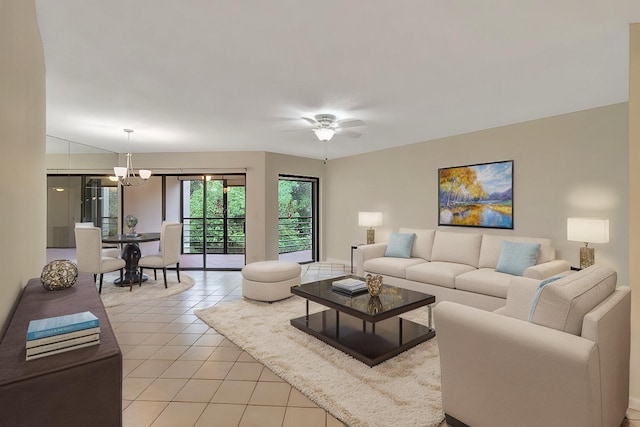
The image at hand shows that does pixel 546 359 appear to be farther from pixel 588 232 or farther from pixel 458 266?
pixel 458 266

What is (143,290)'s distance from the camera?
4754mm

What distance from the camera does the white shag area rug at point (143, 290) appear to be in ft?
14.1

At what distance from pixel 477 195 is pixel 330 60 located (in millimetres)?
3258

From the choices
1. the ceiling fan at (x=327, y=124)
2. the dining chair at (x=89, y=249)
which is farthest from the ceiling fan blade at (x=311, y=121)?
the dining chair at (x=89, y=249)

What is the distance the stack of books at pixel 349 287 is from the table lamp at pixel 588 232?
2264 mm

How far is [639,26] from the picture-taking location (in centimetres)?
199

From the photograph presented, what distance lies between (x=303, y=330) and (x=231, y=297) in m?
1.69

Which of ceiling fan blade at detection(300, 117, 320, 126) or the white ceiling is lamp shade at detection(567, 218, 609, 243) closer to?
the white ceiling

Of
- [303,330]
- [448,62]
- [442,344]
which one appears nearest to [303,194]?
[303,330]

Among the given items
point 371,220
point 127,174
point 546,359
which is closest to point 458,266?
point 371,220

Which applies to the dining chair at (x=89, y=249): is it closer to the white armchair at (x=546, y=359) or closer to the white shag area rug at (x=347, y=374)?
the white shag area rug at (x=347, y=374)

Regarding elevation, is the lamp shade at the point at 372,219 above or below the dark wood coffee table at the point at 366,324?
above

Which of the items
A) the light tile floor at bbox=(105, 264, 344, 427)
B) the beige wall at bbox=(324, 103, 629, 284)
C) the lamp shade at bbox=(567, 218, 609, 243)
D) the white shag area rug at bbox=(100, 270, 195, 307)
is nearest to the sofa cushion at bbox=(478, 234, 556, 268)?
the beige wall at bbox=(324, 103, 629, 284)

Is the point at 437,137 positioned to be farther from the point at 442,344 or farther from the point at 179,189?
the point at 179,189
